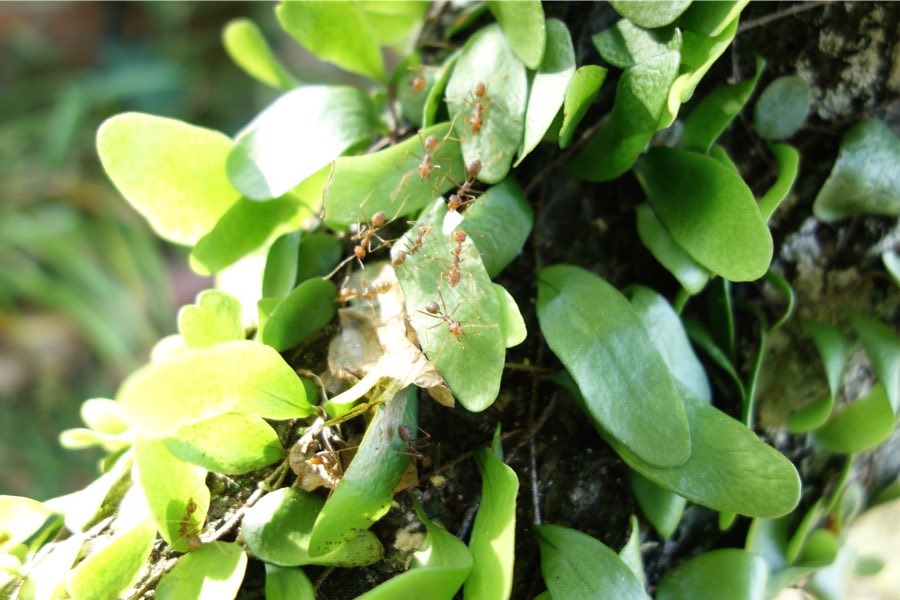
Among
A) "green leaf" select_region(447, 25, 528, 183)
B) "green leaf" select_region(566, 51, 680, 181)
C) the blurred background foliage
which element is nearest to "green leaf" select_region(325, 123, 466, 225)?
A: "green leaf" select_region(447, 25, 528, 183)

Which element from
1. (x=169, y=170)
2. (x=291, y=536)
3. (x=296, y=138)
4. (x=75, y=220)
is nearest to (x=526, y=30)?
(x=296, y=138)

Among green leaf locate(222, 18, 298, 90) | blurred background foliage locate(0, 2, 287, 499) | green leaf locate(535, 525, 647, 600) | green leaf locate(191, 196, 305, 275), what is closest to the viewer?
green leaf locate(535, 525, 647, 600)

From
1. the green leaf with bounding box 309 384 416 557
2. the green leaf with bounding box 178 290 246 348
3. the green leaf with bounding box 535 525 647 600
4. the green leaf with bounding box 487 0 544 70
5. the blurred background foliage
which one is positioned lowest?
the blurred background foliage

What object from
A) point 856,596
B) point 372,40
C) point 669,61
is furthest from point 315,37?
point 856,596

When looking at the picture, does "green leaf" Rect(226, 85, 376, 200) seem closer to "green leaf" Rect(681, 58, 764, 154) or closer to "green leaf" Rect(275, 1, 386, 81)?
"green leaf" Rect(275, 1, 386, 81)

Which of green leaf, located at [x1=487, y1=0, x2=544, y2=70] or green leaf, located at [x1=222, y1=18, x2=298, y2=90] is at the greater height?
green leaf, located at [x1=487, y1=0, x2=544, y2=70]

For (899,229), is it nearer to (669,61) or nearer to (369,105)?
(669,61)

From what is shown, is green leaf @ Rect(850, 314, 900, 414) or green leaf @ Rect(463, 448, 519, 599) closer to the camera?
green leaf @ Rect(463, 448, 519, 599)
